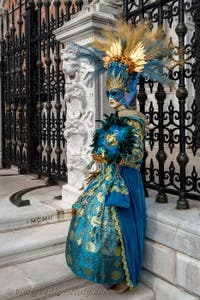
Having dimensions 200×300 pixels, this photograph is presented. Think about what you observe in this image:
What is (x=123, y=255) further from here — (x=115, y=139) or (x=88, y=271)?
(x=115, y=139)

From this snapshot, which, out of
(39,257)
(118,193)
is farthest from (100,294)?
(118,193)

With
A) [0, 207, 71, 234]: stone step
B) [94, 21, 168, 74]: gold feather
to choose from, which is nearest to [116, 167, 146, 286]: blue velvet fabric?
[94, 21, 168, 74]: gold feather

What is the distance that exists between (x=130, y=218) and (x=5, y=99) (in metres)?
5.61

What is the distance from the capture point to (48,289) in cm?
279

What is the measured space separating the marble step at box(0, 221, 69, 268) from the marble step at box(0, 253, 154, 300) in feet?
0.29

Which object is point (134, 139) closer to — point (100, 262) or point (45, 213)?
point (100, 262)

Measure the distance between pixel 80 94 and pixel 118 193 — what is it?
170 centimetres

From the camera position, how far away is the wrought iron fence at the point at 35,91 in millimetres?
A: 5328

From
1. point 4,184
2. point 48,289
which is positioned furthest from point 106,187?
point 4,184

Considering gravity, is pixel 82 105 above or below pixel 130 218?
above

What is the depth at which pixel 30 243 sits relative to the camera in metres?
3.22

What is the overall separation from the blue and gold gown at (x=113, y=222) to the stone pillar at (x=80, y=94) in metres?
1.11

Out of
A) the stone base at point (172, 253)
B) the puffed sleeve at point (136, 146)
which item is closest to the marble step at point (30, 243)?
the stone base at point (172, 253)

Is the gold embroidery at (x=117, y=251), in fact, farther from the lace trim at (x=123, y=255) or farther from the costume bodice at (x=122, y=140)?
the costume bodice at (x=122, y=140)
